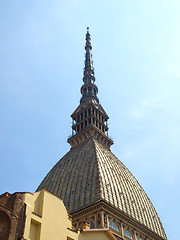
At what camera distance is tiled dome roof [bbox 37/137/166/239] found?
57.7m

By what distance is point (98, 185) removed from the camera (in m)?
57.7

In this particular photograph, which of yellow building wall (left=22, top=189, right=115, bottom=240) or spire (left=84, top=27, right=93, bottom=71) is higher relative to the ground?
spire (left=84, top=27, right=93, bottom=71)

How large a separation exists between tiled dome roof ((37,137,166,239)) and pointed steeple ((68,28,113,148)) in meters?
6.95

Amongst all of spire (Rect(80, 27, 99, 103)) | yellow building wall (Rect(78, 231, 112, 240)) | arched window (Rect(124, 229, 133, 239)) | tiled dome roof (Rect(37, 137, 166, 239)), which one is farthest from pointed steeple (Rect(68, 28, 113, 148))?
yellow building wall (Rect(78, 231, 112, 240))

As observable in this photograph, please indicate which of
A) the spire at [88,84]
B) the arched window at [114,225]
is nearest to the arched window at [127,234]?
the arched window at [114,225]

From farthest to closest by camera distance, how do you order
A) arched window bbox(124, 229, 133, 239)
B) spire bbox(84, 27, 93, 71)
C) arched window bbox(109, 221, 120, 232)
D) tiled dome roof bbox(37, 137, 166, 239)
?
spire bbox(84, 27, 93, 71)
tiled dome roof bbox(37, 137, 166, 239)
arched window bbox(124, 229, 133, 239)
arched window bbox(109, 221, 120, 232)

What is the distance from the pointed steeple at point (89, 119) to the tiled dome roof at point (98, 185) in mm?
6946

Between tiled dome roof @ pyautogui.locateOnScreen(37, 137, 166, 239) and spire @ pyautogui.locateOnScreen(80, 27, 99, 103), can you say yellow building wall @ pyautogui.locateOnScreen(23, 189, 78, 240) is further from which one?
spire @ pyautogui.locateOnScreen(80, 27, 99, 103)

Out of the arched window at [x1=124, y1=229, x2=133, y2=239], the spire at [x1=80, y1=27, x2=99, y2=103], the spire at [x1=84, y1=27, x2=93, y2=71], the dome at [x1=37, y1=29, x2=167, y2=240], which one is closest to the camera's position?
the dome at [x1=37, y1=29, x2=167, y2=240]

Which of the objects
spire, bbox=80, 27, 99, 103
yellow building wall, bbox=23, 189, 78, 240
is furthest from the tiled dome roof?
yellow building wall, bbox=23, 189, 78, 240

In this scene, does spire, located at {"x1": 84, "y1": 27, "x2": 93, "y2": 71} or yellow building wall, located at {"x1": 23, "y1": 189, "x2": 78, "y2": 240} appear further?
spire, located at {"x1": 84, "y1": 27, "x2": 93, "y2": 71}

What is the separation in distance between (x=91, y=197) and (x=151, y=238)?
530 inches

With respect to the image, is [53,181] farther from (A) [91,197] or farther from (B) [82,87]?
(B) [82,87]

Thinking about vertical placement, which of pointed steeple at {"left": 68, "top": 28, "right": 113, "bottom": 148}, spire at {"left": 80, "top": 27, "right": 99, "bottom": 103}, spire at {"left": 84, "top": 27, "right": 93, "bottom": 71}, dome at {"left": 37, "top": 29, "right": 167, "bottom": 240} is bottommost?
dome at {"left": 37, "top": 29, "right": 167, "bottom": 240}
